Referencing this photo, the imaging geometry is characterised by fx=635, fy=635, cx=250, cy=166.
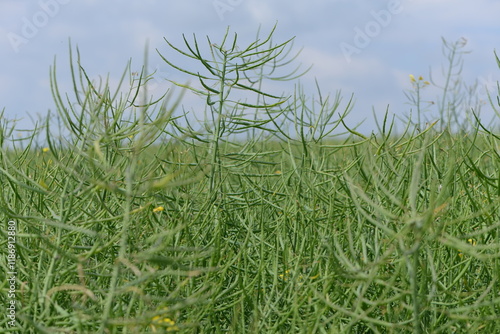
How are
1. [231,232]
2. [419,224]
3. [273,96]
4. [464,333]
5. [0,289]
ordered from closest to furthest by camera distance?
[419,224] → [0,289] → [464,333] → [273,96] → [231,232]

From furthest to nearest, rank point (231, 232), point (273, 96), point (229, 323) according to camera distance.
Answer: point (231, 232) → point (273, 96) → point (229, 323)

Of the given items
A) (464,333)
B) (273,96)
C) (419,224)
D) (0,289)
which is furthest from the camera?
(273,96)

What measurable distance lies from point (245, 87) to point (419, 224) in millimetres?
1032

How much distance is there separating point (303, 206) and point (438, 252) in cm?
38

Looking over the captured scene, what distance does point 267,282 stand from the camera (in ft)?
5.71

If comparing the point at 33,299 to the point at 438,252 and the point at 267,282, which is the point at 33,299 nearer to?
the point at 267,282

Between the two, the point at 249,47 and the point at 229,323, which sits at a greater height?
the point at 249,47

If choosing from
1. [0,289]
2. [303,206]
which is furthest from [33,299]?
[303,206]

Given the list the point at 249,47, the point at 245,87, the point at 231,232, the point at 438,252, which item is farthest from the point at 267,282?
the point at 249,47

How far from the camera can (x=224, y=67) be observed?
1.96 metres

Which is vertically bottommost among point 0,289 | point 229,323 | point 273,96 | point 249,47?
point 229,323

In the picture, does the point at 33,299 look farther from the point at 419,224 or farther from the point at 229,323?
the point at 419,224

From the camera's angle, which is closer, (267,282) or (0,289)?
(0,289)

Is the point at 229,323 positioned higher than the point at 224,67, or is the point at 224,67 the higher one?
the point at 224,67
